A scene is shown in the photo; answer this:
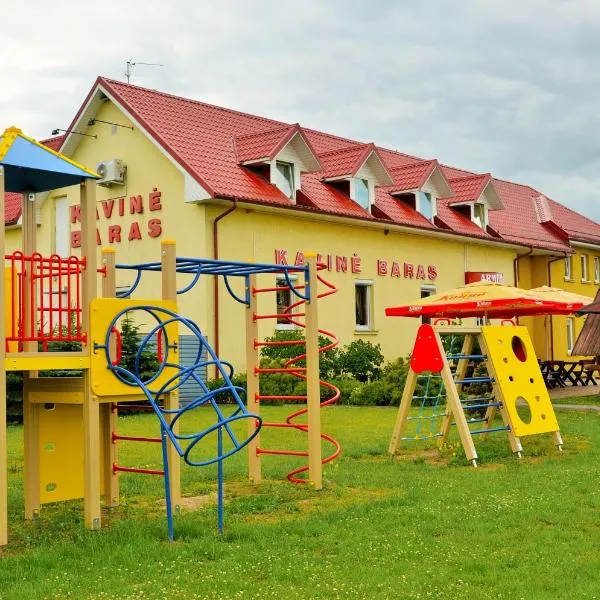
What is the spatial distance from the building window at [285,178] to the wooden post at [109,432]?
1563 centimetres

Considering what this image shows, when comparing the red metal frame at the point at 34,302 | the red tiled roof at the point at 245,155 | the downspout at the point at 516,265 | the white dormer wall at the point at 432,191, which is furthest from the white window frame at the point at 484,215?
the red metal frame at the point at 34,302

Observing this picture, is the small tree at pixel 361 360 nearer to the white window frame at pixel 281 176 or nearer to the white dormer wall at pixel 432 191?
the white window frame at pixel 281 176

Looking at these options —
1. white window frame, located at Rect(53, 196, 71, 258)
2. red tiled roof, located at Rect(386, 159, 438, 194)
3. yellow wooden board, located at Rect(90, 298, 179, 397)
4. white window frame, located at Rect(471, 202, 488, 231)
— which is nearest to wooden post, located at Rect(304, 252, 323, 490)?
yellow wooden board, located at Rect(90, 298, 179, 397)

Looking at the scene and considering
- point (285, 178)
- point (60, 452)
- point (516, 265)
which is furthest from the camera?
point (516, 265)

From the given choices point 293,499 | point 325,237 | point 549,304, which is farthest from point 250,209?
point 293,499

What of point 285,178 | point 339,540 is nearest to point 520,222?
point 285,178

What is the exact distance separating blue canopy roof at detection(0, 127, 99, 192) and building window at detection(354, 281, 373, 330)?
18.8 m

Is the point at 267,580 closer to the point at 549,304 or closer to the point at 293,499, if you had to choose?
the point at 293,499

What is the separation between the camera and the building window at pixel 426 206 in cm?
3011

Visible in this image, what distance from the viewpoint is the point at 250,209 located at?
78.2 ft

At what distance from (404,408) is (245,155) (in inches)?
548

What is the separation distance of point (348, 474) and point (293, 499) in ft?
5.59

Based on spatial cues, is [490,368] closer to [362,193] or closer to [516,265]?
[362,193]

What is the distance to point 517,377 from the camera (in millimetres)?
Result: 13461
